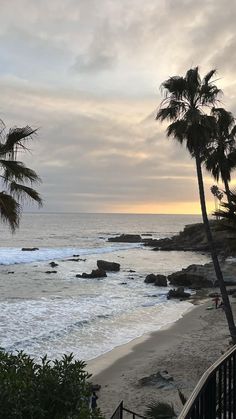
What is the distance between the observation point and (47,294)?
1705 inches

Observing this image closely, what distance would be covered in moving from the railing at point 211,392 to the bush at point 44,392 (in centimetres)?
228

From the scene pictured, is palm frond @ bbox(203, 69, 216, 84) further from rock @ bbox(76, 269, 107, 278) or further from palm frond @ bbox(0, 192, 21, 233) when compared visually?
rock @ bbox(76, 269, 107, 278)

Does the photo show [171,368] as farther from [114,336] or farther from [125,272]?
[125,272]

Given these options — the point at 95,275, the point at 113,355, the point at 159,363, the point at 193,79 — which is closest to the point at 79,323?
the point at 113,355

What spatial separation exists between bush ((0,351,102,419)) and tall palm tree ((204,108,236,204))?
16406mm

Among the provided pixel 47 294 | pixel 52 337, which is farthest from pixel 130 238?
pixel 52 337

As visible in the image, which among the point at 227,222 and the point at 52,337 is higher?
the point at 227,222

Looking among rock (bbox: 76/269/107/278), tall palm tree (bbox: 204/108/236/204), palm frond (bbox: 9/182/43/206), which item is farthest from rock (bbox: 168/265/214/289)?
palm frond (bbox: 9/182/43/206)

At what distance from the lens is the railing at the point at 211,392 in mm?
3540

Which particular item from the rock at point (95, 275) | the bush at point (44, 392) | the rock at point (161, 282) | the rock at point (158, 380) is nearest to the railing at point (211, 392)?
the bush at point (44, 392)

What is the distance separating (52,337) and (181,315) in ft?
39.2

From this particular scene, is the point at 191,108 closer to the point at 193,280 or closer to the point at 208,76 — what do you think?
the point at 208,76

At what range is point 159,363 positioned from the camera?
21453 mm

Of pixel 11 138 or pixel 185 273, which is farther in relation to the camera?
pixel 185 273
